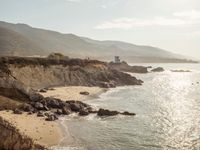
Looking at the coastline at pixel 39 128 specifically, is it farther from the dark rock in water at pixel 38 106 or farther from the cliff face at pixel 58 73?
the cliff face at pixel 58 73

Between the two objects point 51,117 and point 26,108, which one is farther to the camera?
point 26,108

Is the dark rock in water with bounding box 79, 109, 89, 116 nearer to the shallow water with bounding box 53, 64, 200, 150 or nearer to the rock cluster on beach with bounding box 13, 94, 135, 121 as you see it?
the rock cluster on beach with bounding box 13, 94, 135, 121

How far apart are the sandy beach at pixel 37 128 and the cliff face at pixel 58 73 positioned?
23217 mm

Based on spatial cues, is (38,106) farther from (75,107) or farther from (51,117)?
(51,117)

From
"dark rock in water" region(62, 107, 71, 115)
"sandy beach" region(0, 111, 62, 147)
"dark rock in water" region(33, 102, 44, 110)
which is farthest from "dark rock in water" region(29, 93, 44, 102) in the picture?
"sandy beach" region(0, 111, 62, 147)

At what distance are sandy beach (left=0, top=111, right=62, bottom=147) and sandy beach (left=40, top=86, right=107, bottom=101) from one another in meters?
20.7

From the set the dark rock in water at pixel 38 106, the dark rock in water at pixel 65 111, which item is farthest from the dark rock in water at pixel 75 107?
the dark rock in water at pixel 38 106

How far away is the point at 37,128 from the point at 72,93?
35142mm

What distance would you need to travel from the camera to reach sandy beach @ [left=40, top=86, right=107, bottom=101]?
7404 centimetres

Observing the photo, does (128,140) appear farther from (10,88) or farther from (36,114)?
(10,88)

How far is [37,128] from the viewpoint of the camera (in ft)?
147

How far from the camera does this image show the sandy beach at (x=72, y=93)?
2915 inches

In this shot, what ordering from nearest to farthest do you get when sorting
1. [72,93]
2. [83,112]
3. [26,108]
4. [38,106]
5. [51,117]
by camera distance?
[51,117]
[26,108]
[83,112]
[38,106]
[72,93]

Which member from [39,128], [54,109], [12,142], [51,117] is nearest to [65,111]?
[54,109]
